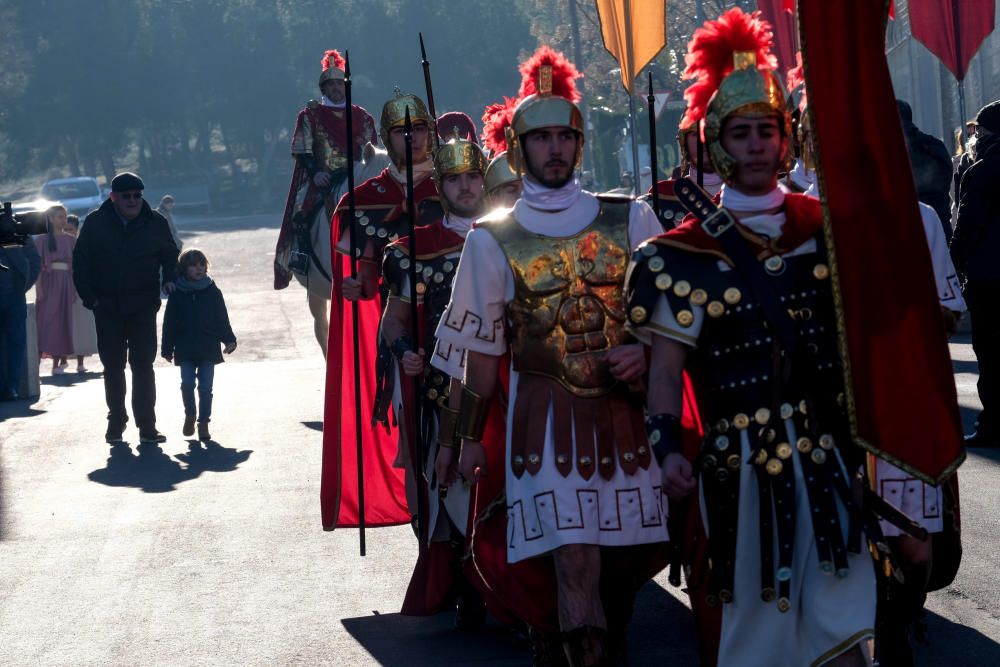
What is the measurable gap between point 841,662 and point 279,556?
460 centimetres

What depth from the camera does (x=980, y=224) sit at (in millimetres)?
10203

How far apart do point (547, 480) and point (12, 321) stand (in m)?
11.2

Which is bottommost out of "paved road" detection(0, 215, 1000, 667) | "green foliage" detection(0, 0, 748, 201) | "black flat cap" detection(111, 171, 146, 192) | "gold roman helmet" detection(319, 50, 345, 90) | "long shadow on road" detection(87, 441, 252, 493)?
"paved road" detection(0, 215, 1000, 667)

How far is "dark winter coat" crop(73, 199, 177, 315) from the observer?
12.6 metres

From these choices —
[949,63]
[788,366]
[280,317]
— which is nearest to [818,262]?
[788,366]

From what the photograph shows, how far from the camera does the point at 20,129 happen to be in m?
69.4

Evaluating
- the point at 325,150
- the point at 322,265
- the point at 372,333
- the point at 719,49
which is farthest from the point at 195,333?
the point at 719,49

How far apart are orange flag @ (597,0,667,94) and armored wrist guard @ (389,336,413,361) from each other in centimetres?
436

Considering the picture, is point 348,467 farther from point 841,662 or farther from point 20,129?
point 20,129

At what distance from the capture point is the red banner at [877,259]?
169 inches

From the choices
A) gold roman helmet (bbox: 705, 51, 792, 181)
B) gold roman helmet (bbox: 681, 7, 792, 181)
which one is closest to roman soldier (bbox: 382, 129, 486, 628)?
gold roman helmet (bbox: 681, 7, 792, 181)

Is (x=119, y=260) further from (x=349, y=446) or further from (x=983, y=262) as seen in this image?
(x=983, y=262)

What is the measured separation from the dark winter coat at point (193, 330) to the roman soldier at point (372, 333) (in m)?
4.23

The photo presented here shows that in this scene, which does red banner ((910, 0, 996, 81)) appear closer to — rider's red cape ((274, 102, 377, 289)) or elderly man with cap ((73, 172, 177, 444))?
rider's red cape ((274, 102, 377, 289))
